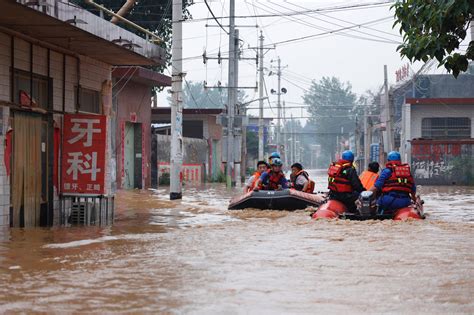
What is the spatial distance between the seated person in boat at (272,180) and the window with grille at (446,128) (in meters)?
28.2

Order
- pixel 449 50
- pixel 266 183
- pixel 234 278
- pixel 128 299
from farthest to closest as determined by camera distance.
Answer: pixel 266 183, pixel 449 50, pixel 234 278, pixel 128 299

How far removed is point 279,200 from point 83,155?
16.3ft

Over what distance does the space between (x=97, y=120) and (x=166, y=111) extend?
93.8ft

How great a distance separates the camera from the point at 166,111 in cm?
4453

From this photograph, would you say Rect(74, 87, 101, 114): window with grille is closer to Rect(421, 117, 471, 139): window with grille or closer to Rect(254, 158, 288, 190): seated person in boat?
Rect(254, 158, 288, 190): seated person in boat

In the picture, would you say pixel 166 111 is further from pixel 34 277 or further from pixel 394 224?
pixel 34 277

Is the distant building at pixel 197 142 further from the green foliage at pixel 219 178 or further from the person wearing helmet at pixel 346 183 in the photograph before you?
the person wearing helmet at pixel 346 183

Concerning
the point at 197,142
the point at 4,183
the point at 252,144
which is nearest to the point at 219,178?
the point at 197,142

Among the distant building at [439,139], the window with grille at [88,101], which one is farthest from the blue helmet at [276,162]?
the distant building at [439,139]

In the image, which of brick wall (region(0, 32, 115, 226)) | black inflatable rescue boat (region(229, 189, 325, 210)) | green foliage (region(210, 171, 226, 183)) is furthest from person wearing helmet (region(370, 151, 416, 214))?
green foliage (region(210, 171, 226, 183))

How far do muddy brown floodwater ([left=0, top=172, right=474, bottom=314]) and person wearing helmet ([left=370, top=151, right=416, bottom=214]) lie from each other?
0.81 metres

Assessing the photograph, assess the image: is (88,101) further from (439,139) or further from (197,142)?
(439,139)

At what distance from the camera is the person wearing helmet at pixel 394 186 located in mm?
15953

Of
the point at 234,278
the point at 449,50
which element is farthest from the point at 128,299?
the point at 449,50
